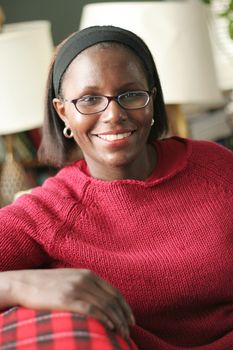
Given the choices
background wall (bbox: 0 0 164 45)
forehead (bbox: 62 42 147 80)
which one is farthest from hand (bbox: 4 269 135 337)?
background wall (bbox: 0 0 164 45)

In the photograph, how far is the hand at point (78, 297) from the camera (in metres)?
0.99

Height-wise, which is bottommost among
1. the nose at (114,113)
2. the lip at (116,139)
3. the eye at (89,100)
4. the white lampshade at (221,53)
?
the white lampshade at (221,53)

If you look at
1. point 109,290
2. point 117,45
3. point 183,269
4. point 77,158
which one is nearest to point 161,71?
point 77,158

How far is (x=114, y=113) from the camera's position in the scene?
1.26m

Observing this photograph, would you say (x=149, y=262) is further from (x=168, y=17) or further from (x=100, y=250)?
(x=168, y=17)

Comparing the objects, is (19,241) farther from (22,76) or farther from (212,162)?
(22,76)

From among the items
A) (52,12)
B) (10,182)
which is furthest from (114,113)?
(52,12)

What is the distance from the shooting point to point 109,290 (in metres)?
1.02

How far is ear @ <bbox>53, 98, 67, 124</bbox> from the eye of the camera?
138 cm

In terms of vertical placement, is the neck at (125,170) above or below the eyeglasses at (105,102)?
below

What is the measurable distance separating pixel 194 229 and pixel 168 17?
0.92 m

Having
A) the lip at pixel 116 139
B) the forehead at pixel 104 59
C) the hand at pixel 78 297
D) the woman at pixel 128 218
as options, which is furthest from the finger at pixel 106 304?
the forehead at pixel 104 59

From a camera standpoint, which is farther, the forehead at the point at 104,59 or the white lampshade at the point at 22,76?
the white lampshade at the point at 22,76

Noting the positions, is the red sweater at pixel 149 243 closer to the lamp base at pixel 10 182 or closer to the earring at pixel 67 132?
the earring at pixel 67 132
